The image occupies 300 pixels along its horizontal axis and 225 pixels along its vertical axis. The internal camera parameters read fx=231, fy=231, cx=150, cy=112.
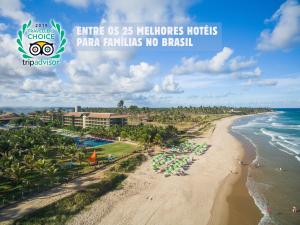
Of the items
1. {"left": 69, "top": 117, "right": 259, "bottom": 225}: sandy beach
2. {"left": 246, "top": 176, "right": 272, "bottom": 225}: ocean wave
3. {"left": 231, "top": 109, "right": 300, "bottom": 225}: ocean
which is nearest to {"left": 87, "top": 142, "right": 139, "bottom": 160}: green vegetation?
{"left": 69, "top": 117, "right": 259, "bottom": 225}: sandy beach

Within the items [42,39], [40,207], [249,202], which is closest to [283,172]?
[249,202]

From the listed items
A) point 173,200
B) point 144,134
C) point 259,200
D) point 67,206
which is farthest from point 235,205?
point 144,134

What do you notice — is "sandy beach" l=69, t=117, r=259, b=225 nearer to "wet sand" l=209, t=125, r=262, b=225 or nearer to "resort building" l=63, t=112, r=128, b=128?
"wet sand" l=209, t=125, r=262, b=225

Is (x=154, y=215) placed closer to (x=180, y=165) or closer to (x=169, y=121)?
(x=180, y=165)

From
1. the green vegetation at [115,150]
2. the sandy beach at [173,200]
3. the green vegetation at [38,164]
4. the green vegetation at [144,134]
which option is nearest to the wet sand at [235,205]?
the sandy beach at [173,200]

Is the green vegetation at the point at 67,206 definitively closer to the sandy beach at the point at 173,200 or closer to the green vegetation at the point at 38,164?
the sandy beach at the point at 173,200

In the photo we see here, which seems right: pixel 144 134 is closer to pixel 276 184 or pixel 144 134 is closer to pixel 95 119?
pixel 276 184
